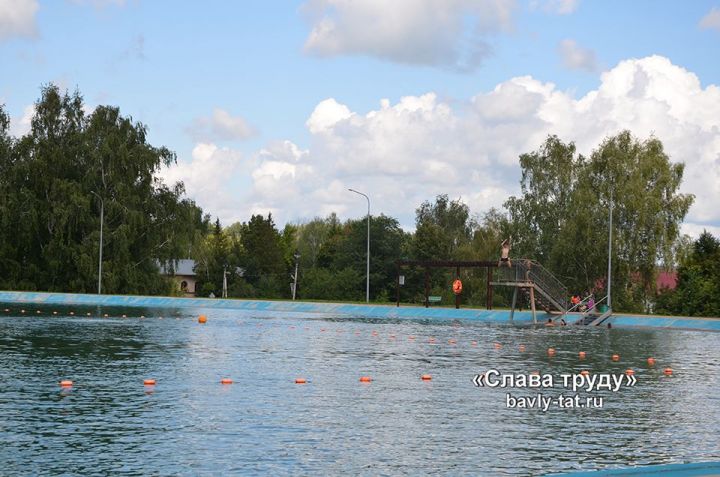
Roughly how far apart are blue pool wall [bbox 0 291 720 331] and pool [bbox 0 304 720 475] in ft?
72.7

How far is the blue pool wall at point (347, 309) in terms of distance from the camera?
5544cm

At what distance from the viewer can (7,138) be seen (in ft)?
284

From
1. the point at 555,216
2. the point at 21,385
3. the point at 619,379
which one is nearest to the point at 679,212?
the point at 555,216

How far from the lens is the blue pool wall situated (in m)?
55.4

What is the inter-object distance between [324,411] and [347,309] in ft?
167

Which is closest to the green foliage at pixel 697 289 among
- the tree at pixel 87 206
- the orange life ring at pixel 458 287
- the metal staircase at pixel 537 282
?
the metal staircase at pixel 537 282

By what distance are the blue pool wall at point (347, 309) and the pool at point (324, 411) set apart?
2215 centimetres

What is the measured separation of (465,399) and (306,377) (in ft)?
15.7

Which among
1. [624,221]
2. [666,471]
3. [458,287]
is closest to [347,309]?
[458,287]

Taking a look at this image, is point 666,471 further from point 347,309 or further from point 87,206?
point 87,206

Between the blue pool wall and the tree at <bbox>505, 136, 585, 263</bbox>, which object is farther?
the tree at <bbox>505, 136, 585, 263</bbox>

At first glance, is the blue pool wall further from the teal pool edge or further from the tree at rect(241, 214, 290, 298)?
the teal pool edge

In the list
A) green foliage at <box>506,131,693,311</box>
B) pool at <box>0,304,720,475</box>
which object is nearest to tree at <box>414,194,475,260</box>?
green foliage at <box>506,131,693,311</box>

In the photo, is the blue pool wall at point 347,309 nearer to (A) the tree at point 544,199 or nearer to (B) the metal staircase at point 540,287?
(B) the metal staircase at point 540,287
